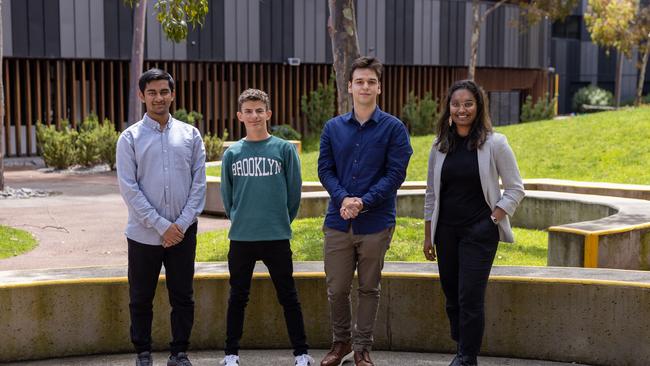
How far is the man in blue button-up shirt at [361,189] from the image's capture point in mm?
5363

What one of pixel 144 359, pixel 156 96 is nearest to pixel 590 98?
pixel 156 96

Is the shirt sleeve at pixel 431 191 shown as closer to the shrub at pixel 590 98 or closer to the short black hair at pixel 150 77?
the short black hair at pixel 150 77

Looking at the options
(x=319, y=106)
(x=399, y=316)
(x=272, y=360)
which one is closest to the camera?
(x=272, y=360)

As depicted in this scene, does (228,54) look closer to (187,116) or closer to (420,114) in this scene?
(187,116)

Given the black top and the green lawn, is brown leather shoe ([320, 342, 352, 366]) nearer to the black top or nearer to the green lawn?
the black top

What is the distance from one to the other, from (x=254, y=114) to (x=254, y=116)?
1 centimetres

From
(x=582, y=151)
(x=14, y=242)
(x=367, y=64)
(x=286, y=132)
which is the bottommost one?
(x=14, y=242)

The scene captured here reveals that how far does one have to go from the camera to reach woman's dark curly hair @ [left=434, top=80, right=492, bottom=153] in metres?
5.28

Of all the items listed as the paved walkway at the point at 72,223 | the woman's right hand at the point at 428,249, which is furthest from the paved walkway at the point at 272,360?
the paved walkway at the point at 72,223

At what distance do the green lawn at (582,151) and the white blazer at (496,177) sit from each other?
9980 millimetres

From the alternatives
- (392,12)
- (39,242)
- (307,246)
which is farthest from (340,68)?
(392,12)

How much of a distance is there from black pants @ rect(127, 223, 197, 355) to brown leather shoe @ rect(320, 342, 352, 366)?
88cm

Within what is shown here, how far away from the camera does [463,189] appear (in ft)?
17.3

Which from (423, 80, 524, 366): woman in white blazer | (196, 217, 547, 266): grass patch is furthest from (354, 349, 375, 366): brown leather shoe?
(196, 217, 547, 266): grass patch
